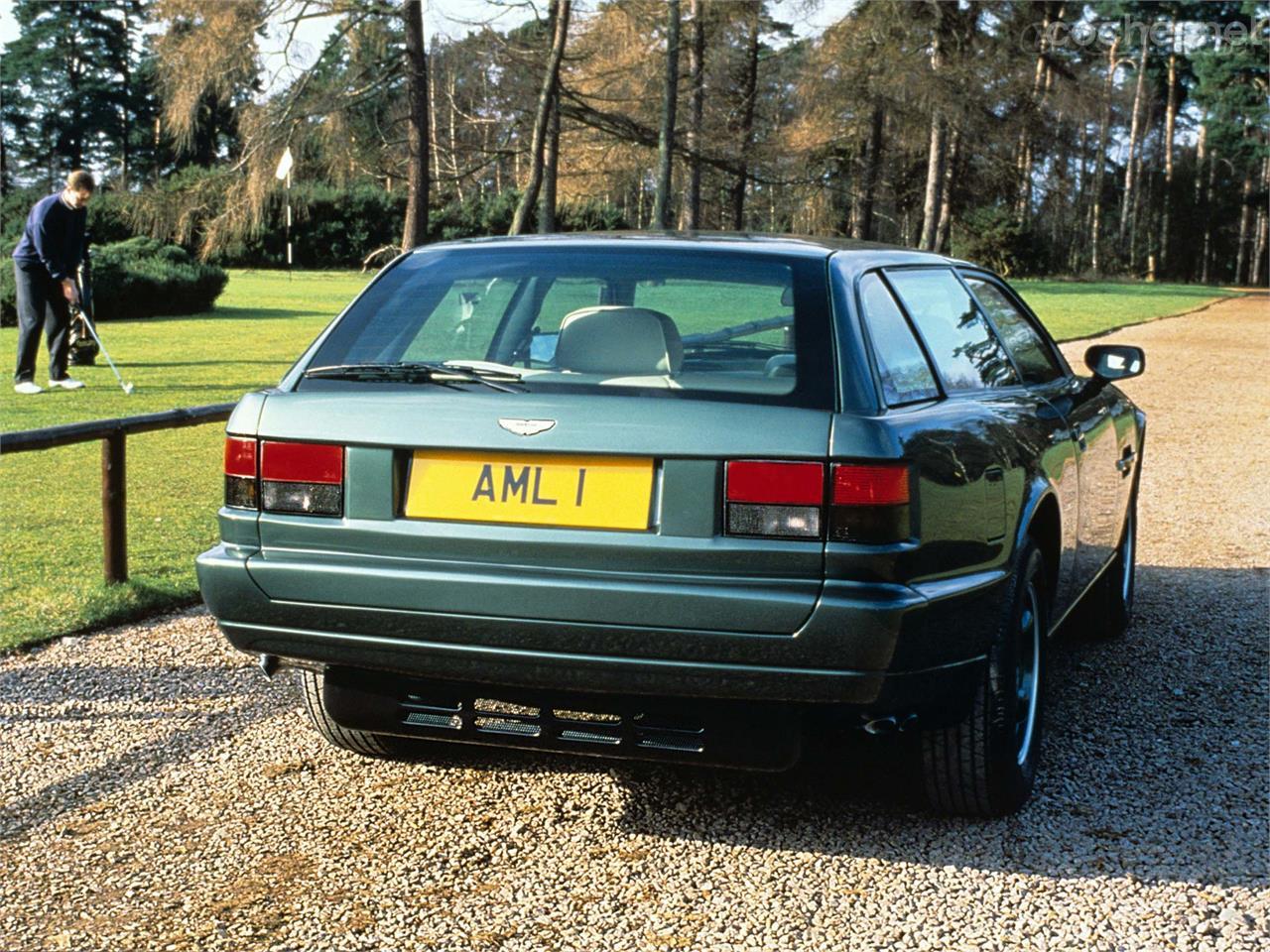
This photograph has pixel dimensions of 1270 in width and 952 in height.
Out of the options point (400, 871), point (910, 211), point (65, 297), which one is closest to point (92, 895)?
point (400, 871)

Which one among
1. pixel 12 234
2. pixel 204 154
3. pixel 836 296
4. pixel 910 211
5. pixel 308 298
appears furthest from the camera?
pixel 204 154

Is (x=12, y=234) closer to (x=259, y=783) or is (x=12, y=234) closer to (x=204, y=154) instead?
(x=204, y=154)

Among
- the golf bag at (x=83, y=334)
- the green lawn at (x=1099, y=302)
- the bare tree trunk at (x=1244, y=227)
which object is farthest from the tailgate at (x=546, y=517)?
the bare tree trunk at (x=1244, y=227)

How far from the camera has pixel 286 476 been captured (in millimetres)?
3635

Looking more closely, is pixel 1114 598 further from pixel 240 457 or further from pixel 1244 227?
pixel 1244 227

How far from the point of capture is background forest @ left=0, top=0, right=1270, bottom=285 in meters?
23.3

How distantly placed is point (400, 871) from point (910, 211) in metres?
58.0

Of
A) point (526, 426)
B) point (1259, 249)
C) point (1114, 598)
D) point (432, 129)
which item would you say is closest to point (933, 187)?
point (432, 129)

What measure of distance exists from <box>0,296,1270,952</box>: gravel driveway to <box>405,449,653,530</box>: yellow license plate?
867 millimetres

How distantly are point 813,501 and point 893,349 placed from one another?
26.0 inches

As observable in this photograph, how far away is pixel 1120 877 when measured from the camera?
Result: 141 inches

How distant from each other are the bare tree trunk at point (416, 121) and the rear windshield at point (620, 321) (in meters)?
19.3

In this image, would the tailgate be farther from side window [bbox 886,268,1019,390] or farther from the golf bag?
the golf bag

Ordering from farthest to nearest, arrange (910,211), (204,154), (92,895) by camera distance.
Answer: (204,154), (910,211), (92,895)
